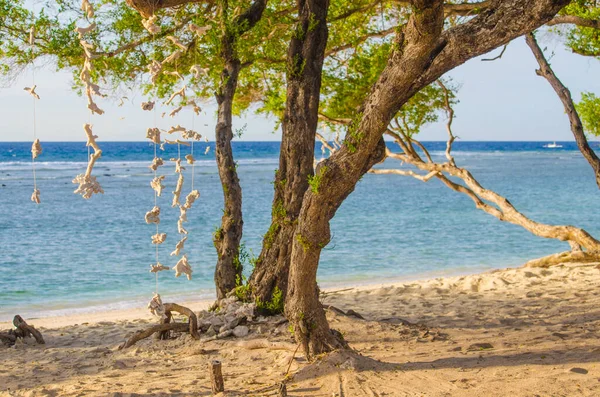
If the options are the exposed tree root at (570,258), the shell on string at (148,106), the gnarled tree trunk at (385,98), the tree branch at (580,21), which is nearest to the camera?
the gnarled tree trunk at (385,98)

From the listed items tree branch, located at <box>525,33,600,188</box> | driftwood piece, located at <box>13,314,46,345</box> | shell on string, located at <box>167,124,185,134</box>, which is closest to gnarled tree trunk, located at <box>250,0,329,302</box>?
shell on string, located at <box>167,124,185,134</box>

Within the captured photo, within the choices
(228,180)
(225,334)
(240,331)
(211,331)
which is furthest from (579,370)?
(228,180)

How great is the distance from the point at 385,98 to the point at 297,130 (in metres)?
2.45

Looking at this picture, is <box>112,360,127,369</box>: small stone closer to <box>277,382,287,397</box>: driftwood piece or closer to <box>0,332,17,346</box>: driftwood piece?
<box>277,382,287,397</box>: driftwood piece

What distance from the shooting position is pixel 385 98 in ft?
15.7

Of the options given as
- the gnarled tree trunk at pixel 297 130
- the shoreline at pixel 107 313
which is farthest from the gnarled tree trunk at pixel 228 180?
the shoreline at pixel 107 313

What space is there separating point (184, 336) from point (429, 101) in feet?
25.9

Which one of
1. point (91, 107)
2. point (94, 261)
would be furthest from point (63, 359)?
point (94, 261)

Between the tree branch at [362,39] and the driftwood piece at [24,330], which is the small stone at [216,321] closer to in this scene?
the driftwood piece at [24,330]

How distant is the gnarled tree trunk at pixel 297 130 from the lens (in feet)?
23.4

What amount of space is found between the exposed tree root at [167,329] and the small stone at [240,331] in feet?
1.26

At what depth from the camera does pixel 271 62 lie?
10.1 metres

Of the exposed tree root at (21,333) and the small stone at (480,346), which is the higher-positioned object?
the small stone at (480,346)

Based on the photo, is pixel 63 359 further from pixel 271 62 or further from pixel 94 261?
pixel 94 261
